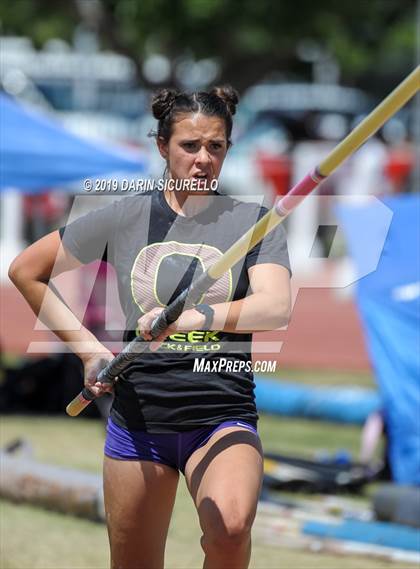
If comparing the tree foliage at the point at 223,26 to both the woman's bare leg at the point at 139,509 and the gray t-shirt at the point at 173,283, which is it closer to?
the gray t-shirt at the point at 173,283

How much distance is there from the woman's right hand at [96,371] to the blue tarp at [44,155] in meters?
5.01

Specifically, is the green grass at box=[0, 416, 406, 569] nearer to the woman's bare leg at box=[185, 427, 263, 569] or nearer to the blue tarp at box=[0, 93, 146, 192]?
the blue tarp at box=[0, 93, 146, 192]

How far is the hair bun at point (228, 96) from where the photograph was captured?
4395mm

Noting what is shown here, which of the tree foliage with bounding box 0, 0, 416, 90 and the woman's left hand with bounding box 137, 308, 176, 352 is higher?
the tree foliage with bounding box 0, 0, 416, 90

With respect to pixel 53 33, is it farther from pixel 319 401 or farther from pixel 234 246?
pixel 234 246

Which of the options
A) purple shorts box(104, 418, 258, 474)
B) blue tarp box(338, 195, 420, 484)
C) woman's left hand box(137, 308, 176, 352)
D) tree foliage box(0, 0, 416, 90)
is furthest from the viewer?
tree foliage box(0, 0, 416, 90)

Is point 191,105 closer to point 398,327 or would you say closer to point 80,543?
point 80,543

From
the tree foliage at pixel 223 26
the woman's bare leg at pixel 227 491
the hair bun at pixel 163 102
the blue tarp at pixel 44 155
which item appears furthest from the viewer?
the tree foliage at pixel 223 26

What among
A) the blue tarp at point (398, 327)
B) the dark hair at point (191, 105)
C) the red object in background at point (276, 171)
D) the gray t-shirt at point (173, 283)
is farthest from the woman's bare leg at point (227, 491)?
the red object in background at point (276, 171)

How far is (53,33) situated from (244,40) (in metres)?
3.61

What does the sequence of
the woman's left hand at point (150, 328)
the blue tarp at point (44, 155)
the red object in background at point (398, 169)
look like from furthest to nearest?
1. the red object in background at point (398, 169)
2. the blue tarp at point (44, 155)
3. the woman's left hand at point (150, 328)

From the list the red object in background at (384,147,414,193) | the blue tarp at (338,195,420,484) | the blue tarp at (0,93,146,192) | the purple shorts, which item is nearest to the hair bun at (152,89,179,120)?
the purple shorts

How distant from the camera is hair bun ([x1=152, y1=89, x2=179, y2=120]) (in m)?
4.39

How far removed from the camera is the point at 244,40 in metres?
22.5
